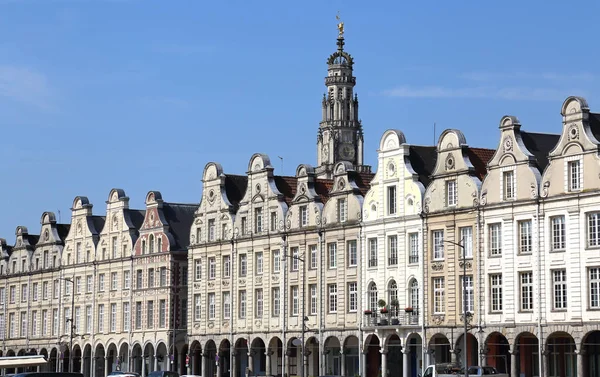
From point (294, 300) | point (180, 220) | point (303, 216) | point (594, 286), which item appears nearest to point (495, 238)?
point (594, 286)

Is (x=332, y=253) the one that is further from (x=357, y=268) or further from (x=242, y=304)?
(x=242, y=304)

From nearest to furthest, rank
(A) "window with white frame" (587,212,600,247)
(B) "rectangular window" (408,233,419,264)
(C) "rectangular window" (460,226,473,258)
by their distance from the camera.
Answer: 1. (A) "window with white frame" (587,212,600,247)
2. (C) "rectangular window" (460,226,473,258)
3. (B) "rectangular window" (408,233,419,264)

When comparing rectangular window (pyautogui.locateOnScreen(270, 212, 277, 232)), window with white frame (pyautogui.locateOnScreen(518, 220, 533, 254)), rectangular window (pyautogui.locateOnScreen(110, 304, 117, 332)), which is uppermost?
rectangular window (pyautogui.locateOnScreen(270, 212, 277, 232))

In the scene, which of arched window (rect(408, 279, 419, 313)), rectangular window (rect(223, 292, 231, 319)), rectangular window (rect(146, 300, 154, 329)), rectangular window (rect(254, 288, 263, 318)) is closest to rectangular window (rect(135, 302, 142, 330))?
rectangular window (rect(146, 300, 154, 329))

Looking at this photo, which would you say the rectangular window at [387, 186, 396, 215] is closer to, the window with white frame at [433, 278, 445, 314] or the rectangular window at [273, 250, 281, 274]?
the window with white frame at [433, 278, 445, 314]

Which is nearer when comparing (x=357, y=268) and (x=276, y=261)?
(x=357, y=268)

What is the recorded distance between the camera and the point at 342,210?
86.2 meters

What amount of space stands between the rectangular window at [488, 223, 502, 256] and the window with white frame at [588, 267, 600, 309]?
646 cm

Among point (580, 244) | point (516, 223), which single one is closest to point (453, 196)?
point (516, 223)

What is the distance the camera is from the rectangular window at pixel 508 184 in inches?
Result: 2894

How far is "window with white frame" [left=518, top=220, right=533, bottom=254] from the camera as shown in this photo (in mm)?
72500

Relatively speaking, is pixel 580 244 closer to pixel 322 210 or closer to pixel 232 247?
pixel 322 210

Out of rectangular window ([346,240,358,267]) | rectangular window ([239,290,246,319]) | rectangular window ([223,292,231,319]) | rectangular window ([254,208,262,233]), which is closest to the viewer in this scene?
rectangular window ([346,240,358,267])

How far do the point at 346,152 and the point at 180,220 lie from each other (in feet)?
177
